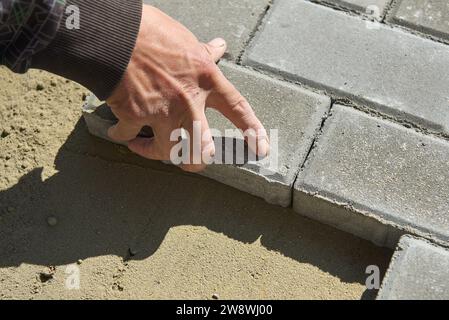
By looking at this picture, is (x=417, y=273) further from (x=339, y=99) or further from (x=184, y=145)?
(x=184, y=145)

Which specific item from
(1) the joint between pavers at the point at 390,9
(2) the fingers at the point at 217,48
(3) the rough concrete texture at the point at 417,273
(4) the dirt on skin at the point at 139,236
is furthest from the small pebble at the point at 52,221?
(1) the joint between pavers at the point at 390,9

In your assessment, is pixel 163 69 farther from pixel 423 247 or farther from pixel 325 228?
pixel 423 247

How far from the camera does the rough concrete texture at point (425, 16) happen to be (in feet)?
8.33

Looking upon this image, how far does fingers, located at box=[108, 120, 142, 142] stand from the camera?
2072 mm

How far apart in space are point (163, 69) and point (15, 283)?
93cm

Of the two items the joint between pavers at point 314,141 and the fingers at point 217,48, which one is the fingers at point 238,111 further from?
the fingers at point 217,48

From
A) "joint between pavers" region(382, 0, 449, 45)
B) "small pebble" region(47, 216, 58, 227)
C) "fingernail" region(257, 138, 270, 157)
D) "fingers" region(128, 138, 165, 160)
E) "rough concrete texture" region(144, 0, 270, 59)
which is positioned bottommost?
"small pebble" region(47, 216, 58, 227)

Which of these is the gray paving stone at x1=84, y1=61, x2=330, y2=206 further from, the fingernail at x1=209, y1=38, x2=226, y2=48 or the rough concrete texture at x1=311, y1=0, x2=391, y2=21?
the rough concrete texture at x1=311, y1=0, x2=391, y2=21

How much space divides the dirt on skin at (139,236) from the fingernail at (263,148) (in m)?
0.21

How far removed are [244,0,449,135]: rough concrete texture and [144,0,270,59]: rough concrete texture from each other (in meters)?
0.06

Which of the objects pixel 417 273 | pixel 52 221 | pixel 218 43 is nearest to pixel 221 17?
pixel 218 43

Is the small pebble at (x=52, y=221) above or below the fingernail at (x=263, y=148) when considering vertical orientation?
below

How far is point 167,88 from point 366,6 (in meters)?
1.08

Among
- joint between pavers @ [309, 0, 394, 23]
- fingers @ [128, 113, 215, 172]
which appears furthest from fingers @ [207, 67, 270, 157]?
joint between pavers @ [309, 0, 394, 23]
